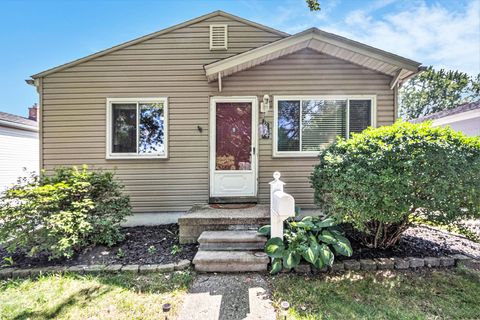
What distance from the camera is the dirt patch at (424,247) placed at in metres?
3.12

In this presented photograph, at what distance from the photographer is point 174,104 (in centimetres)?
478

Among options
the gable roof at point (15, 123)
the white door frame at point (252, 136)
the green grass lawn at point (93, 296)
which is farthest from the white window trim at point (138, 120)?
the gable roof at point (15, 123)

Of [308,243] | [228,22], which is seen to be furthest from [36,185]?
[228,22]

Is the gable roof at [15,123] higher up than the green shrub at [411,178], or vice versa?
the gable roof at [15,123]

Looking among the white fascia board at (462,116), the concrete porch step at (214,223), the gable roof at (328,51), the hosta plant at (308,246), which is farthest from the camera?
the white fascia board at (462,116)

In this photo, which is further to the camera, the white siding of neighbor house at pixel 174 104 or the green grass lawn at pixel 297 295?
the white siding of neighbor house at pixel 174 104

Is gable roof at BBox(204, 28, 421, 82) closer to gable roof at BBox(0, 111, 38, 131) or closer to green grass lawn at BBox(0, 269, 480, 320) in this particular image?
green grass lawn at BBox(0, 269, 480, 320)

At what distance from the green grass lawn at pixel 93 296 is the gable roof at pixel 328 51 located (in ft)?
12.1

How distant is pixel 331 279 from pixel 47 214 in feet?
13.2

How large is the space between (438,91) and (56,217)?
35744mm

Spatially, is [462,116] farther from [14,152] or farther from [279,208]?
[14,152]

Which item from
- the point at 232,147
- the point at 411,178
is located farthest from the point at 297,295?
the point at 232,147

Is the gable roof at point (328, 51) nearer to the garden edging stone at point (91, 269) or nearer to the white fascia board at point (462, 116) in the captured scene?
the garden edging stone at point (91, 269)

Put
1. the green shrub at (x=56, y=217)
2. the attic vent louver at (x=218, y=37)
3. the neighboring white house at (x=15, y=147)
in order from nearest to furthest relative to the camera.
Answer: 1. the green shrub at (x=56, y=217)
2. the attic vent louver at (x=218, y=37)
3. the neighboring white house at (x=15, y=147)
